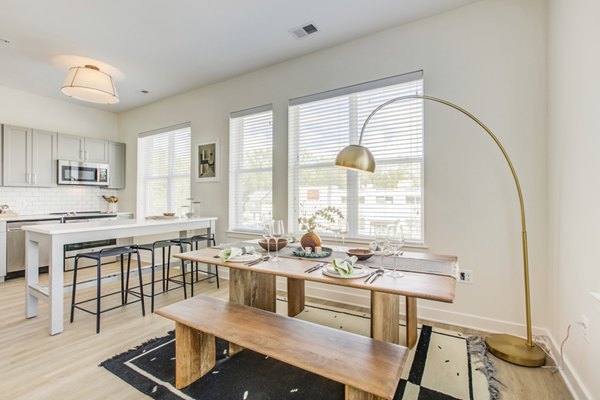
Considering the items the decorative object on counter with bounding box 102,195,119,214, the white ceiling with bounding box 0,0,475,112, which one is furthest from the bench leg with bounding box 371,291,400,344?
the decorative object on counter with bounding box 102,195,119,214

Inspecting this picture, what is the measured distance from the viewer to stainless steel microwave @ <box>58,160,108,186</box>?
15.8ft

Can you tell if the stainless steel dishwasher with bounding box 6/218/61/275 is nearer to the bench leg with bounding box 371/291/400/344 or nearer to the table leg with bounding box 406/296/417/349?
the bench leg with bounding box 371/291/400/344

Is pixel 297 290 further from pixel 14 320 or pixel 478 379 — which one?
pixel 14 320

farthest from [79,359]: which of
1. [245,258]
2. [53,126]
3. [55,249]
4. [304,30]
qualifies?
[53,126]

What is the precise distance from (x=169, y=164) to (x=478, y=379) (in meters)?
4.94

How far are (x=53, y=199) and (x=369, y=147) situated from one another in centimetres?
534

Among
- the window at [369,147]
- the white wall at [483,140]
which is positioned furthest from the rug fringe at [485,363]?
the window at [369,147]

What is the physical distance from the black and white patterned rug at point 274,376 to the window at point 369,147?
43.5 inches

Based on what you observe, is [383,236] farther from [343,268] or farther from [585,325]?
[585,325]

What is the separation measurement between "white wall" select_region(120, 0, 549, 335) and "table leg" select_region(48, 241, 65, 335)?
10.8 feet

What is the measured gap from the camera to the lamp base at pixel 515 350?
1994 mm

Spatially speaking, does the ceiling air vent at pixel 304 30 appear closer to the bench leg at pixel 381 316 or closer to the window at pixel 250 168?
the window at pixel 250 168

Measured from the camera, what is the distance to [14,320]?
9.05 ft

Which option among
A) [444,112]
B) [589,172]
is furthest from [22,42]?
[589,172]
